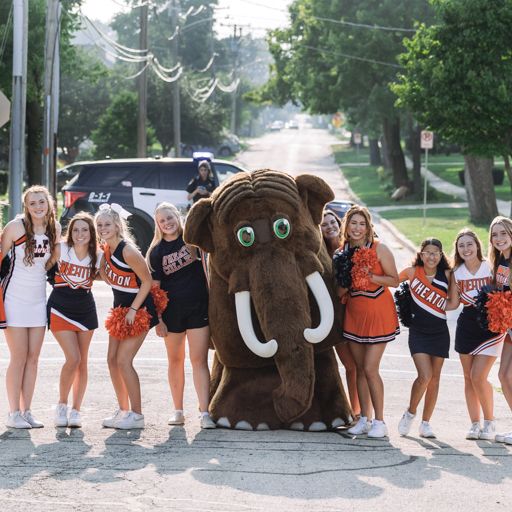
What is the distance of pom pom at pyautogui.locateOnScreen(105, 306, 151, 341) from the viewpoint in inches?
344

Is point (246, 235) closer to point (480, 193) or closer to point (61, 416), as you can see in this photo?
point (61, 416)

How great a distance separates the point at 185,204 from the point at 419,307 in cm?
1321

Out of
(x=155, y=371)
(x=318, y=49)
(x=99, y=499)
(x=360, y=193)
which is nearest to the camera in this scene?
(x=99, y=499)

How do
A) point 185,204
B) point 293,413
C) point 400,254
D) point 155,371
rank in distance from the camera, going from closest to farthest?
point 293,413 → point 155,371 → point 185,204 → point 400,254

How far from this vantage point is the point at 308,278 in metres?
8.59

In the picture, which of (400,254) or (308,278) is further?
(400,254)

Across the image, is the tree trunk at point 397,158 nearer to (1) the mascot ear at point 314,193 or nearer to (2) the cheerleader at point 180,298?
(1) the mascot ear at point 314,193

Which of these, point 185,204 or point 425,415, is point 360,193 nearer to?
point 185,204

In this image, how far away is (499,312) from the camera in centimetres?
825

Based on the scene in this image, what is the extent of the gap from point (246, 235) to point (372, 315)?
112 centimetres

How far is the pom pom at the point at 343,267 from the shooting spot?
8609 millimetres

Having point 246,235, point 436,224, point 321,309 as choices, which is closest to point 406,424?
point 321,309

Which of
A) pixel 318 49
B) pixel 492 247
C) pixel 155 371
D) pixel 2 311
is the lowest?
pixel 155 371

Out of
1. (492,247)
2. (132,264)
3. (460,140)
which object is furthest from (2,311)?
(460,140)
